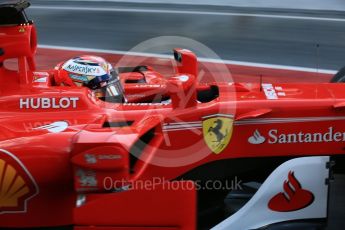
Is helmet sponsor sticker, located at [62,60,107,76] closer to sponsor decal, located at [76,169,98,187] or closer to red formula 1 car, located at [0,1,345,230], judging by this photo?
red formula 1 car, located at [0,1,345,230]

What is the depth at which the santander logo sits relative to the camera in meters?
3.73

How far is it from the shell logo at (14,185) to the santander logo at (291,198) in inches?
58.5

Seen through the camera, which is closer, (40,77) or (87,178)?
(87,178)

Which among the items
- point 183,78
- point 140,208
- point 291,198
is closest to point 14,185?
point 140,208

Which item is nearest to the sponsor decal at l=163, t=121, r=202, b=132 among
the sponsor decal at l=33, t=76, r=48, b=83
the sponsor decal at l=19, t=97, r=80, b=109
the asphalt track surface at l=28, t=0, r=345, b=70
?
the sponsor decal at l=19, t=97, r=80, b=109

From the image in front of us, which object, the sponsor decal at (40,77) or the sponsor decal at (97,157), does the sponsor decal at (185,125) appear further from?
the sponsor decal at (40,77)

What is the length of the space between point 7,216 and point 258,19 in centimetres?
737

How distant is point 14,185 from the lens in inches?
147

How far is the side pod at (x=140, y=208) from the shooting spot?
11.2ft

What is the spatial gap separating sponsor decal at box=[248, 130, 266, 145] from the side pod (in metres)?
0.63

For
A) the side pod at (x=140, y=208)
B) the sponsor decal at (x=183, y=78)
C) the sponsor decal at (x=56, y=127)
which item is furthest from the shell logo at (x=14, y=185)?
the sponsor decal at (x=183, y=78)

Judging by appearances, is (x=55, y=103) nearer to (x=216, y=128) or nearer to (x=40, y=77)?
(x=40, y=77)

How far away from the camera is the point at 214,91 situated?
430 centimetres

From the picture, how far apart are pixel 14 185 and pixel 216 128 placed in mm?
1295
